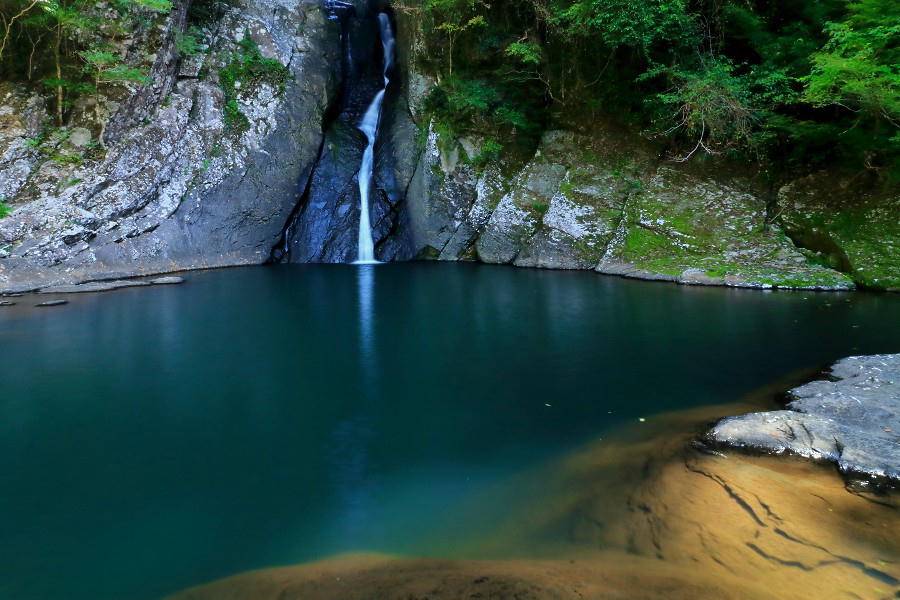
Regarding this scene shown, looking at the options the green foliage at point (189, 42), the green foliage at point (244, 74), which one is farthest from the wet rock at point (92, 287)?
the green foliage at point (189, 42)

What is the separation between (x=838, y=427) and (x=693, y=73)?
479 inches

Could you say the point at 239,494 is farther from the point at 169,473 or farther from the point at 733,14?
the point at 733,14

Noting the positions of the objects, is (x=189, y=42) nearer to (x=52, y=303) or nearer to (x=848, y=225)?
(x=52, y=303)

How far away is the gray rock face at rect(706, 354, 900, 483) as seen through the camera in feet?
11.2

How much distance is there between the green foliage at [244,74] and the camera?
1733 centimetres

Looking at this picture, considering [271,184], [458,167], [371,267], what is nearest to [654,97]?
[458,167]

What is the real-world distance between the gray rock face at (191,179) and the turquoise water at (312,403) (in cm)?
353

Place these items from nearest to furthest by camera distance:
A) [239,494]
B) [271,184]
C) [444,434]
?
[239,494] → [444,434] → [271,184]

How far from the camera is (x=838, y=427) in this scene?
3.80 m

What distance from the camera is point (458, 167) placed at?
57.5 ft

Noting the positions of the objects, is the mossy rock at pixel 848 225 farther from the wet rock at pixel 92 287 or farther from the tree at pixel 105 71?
the tree at pixel 105 71

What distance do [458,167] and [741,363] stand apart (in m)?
13.0

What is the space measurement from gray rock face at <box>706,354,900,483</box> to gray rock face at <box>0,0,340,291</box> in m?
14.5

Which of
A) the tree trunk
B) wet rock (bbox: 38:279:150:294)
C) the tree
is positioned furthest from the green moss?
the tree trunk
